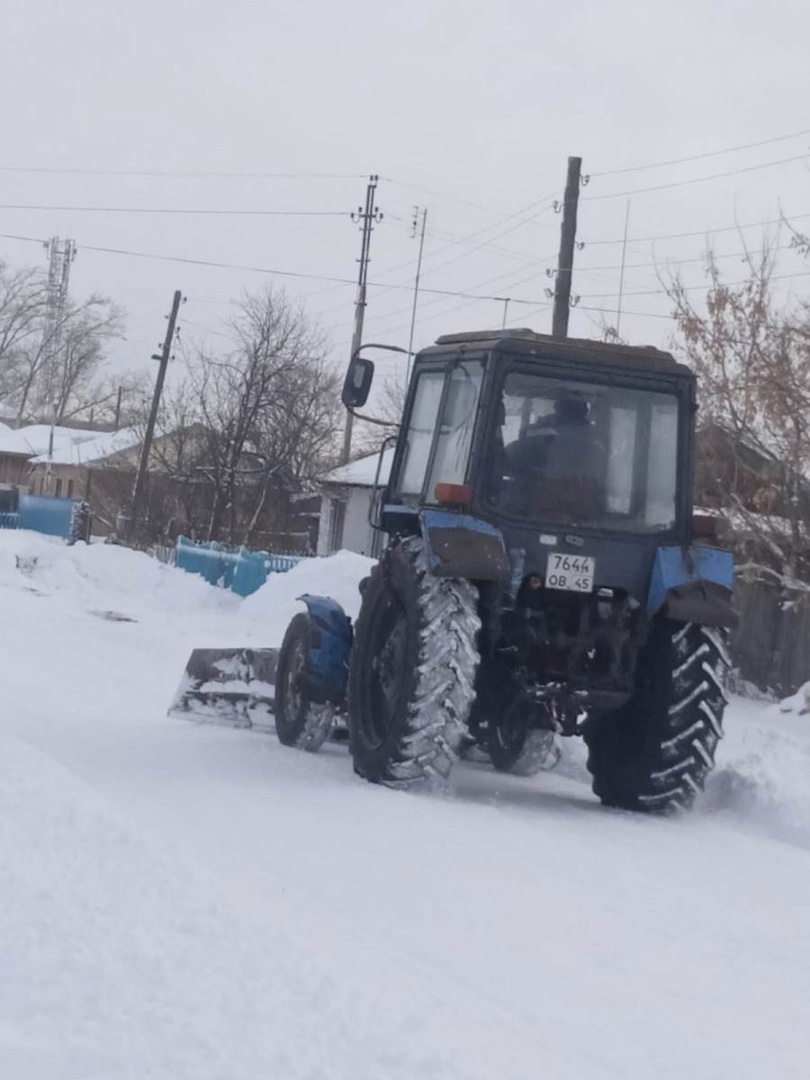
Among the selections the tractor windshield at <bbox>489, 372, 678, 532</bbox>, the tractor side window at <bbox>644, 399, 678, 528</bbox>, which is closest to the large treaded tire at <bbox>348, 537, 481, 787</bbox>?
the tractor windshield at <bbox>489, 372, 678, 532</bbox>

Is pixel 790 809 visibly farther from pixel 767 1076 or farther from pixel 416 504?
pixel 767 1076

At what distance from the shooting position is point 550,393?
30.1 feet

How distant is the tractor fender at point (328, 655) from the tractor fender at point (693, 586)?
2161 millimetres

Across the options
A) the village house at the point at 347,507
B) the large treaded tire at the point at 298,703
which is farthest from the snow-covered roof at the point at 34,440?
the large treaded tire at the point at 298,703

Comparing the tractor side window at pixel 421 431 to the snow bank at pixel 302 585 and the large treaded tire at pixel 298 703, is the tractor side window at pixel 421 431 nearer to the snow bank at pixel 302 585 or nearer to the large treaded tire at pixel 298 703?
the large treaded tire at pixel 298 703

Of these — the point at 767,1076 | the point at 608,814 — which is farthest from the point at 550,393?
the point at 767,1076

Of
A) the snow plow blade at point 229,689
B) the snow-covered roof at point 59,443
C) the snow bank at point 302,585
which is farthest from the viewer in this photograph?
the snow-covered roof at point 59,443

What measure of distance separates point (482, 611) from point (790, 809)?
196 cm

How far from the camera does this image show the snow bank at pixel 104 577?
2655cm

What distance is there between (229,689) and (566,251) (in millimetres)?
15341

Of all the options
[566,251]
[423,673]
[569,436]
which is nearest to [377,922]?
[423,673]

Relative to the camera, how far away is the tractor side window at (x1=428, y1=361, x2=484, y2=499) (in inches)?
363

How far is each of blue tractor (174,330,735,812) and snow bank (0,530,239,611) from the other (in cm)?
1630

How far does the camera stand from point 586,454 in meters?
9.20
